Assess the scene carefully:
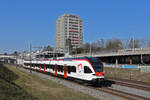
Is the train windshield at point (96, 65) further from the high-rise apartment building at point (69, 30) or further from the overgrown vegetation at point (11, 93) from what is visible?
the high-rise apartment building at point (69, 30)

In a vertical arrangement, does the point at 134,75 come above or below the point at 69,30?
below

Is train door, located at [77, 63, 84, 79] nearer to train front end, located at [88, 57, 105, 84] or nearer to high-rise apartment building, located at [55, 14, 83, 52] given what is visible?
train front end, located at [88, 57, 105, 84]

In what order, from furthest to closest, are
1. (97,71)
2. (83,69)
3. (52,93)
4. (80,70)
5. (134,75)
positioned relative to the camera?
(134,75) < (80,70) < (83,69) < (97,71) < (52,93)

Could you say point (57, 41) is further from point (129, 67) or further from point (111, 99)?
point (111, 99)

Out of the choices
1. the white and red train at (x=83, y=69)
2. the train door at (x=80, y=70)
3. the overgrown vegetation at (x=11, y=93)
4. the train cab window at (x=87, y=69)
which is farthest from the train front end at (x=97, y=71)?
the overgrown vegetation at (x=11, y=93)

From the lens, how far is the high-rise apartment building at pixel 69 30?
18438 centimetres

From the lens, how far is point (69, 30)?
18650 cm

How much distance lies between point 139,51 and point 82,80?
119ft

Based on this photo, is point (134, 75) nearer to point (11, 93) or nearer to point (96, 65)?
point (96, 65)

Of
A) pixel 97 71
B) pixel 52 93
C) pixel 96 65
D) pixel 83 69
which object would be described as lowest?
pixel 52 93

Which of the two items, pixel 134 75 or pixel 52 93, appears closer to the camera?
pixel 52 93

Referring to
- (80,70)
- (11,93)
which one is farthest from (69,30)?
(11,93)

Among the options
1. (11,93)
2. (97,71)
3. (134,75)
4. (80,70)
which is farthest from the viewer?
(134,75)

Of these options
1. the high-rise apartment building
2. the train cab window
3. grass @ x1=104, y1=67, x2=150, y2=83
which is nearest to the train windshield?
the train cab window
